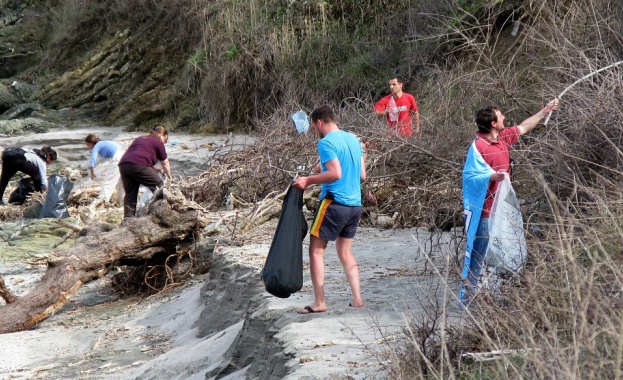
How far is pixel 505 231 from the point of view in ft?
21.4

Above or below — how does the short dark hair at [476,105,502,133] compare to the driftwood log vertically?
above

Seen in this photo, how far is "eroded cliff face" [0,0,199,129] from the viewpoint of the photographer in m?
24.7

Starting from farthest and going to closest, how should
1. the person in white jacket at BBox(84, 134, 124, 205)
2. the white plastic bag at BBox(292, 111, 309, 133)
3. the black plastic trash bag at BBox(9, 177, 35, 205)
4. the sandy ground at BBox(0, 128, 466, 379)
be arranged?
1. the black plastic trash bag at BBox(9, 177, 35, 205)
2. the person in white jacket at BBox(84, 134, 124, 205)
3. the white plastic bag at BBox(292, 111, 309, 133)
4. the sandy ground at BBox(0, 128, 466, 379)

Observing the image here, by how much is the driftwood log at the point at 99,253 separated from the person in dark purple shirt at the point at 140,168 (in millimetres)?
1369

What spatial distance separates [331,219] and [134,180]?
6.67 m

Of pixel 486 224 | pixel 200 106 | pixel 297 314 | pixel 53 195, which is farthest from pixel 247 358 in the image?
pixel 200 106

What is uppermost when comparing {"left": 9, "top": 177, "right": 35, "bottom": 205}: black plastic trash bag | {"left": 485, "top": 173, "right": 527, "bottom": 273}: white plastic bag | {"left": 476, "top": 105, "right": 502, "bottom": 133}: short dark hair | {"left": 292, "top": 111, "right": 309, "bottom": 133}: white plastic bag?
{"left": 476, "top": 105, "right": 502, "bottom": 133}: short dark hair

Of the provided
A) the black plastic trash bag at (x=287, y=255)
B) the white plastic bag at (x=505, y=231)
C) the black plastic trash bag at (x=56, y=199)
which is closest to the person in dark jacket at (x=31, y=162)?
the black plastic trash bag at (x=56, y=199)

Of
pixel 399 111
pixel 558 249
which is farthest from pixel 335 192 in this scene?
pixel 399 111

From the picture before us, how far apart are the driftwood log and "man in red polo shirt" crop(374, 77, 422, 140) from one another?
8.01ft

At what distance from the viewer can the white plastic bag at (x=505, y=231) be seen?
20.9 ft

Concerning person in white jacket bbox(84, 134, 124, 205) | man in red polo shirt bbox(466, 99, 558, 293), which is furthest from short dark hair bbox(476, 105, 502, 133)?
person in white jacket bbox(84, 134, 124, 205)

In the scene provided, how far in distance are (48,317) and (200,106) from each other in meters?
12.6

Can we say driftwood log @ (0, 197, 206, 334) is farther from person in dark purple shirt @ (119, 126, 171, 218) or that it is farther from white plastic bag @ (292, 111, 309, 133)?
white plastic bag @ (292, 111, 309, 133)
